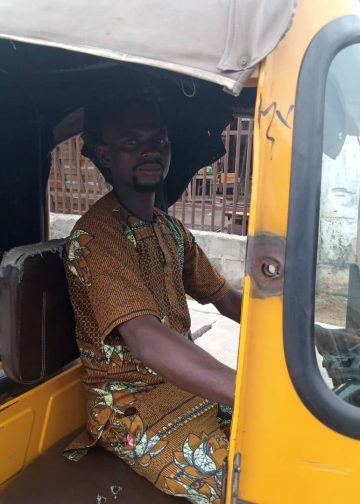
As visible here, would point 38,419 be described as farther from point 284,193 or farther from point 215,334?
point 215,334

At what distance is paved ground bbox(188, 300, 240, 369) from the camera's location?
13.8 ft

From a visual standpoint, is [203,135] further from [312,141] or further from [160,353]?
[312,141]

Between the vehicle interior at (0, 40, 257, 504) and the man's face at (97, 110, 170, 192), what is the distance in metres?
0.23

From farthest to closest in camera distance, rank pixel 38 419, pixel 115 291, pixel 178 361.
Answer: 1. pixel 38 419
2. pixel 115 291
3. pixel 178 361

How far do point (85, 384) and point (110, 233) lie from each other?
0.56 m

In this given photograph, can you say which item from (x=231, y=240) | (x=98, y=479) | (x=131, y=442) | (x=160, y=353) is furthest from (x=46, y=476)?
(x=231, y=240)

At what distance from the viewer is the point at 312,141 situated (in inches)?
39.1

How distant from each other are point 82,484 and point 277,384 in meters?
0.90

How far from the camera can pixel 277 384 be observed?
3.36 feet

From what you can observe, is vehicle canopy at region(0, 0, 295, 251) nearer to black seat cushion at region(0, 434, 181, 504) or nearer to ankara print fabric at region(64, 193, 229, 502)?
ankara print fabric at region(64, 193, 229, 502)

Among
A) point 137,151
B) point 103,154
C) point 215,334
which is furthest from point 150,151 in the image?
point 215,334

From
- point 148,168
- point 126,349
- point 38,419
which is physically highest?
point 148,168

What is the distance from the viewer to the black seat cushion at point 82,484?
157 cm

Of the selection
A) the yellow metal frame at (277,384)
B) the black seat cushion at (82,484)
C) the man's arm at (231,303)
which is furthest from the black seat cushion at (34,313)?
the yellow metal frame at (277,384)
